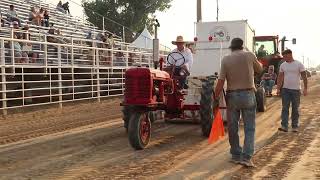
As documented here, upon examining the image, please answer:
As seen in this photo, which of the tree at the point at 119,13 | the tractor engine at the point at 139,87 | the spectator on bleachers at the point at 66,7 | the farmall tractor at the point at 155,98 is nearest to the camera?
the farmall tractor at the point at 155,98

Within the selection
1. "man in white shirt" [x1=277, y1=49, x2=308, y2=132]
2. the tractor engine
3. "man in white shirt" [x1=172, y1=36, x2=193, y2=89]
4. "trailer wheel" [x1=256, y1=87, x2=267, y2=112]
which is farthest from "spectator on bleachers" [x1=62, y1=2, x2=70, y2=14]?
the tractor engine

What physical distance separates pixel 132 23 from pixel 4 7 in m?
23.6

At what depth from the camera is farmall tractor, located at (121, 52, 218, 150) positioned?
8.31m

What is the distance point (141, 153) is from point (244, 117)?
1809 millimetres

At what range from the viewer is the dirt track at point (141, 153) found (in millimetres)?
6559

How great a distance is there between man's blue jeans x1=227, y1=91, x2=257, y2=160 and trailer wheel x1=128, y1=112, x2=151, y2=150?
162 cm

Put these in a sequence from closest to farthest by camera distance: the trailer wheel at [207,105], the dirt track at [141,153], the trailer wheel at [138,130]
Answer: the dirt track at [141,153], the trailer wheel at [138,130], the trailer wheel at [207,105]

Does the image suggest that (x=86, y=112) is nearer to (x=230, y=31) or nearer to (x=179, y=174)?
(x=230, y=31)

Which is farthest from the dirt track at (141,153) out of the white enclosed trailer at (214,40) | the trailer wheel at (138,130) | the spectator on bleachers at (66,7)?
the spectator on bleachers at (66,7)

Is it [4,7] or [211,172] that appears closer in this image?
[211,172]

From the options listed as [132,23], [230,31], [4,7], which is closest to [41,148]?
[230,31]

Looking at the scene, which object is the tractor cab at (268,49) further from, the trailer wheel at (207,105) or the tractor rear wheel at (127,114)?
the trailer wheel at (207,105)

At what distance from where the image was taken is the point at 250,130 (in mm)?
7238

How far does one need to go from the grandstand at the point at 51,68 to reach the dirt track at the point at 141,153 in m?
2.09
